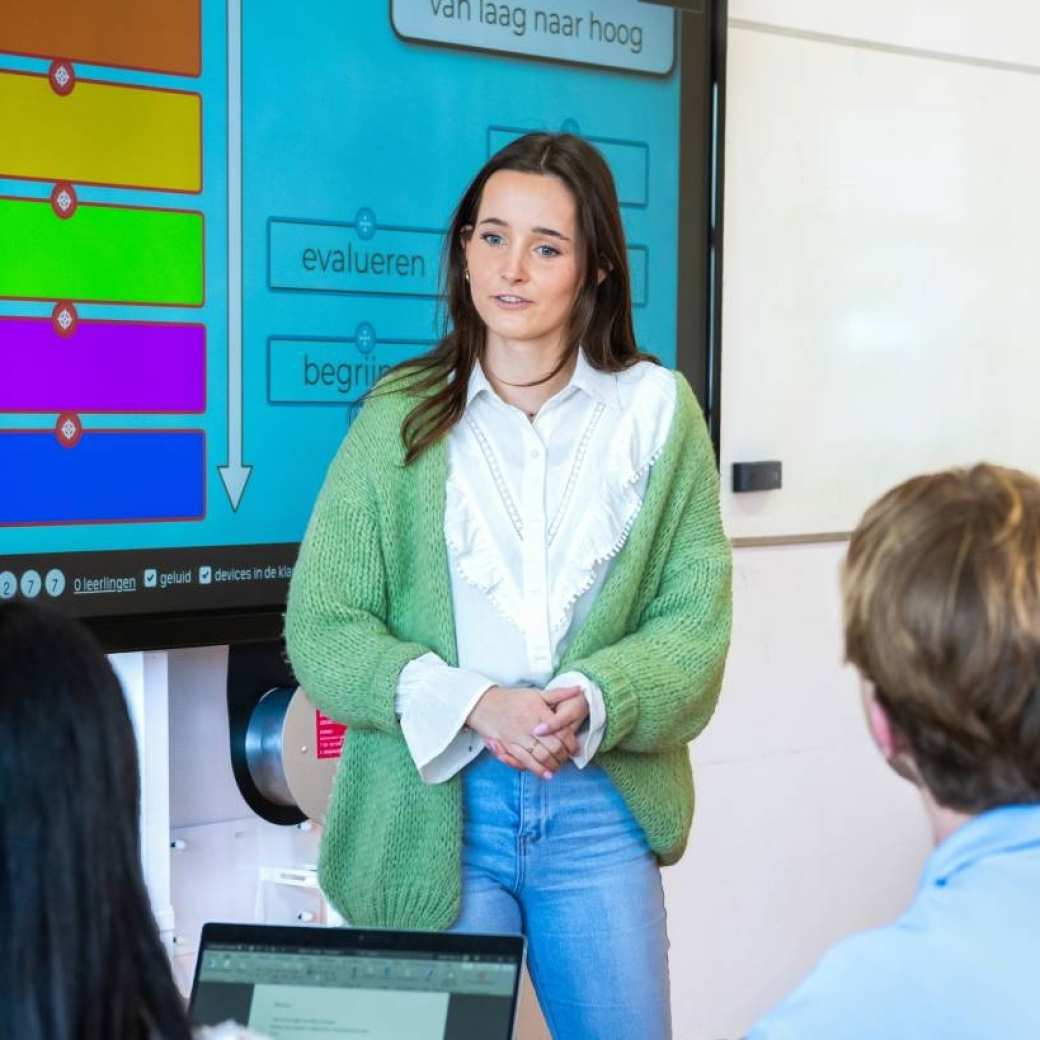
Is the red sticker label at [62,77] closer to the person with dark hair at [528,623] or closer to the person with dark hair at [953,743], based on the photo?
the person with dark hair at [528,623]

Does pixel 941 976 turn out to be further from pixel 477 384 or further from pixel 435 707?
pixel 477 384

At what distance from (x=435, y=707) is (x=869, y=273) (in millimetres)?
1894

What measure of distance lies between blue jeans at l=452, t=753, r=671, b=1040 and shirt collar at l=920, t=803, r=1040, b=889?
3.09 ft

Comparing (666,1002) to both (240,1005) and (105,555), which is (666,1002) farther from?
(105,555)

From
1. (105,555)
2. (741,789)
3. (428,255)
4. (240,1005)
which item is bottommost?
(741,789)

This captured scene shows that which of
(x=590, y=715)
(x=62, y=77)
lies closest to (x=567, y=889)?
(x=590, y=715)

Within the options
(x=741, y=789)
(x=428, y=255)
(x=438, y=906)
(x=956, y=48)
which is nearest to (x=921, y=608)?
(x=438, y=906)

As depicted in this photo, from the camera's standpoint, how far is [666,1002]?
214cm

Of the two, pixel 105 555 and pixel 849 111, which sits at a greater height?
pixel 849 111

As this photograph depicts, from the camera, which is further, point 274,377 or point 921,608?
point 274,377

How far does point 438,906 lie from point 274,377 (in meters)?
0.89

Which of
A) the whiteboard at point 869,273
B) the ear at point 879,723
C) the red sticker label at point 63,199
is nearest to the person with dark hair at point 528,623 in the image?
the red sticker label at point 63,199

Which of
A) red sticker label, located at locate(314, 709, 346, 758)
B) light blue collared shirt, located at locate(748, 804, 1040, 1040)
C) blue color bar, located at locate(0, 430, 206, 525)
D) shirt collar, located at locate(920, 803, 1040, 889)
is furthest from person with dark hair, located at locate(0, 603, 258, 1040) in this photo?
red sticker label, located at locate(314, 709, 346, 758)

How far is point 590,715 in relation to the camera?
1970 mm
